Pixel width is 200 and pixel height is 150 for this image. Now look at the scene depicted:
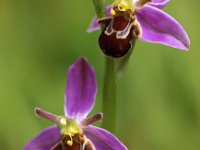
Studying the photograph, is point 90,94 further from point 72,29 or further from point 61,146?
point 72,29

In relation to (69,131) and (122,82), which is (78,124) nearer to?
(69,131)

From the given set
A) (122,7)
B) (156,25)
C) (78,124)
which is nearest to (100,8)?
(122,7)

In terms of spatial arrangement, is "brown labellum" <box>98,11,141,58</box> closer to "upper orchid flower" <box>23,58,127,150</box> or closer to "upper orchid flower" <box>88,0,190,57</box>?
"upper orchid flower" <box>88,0,190,57</box>

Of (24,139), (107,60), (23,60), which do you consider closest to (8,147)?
(24,139)

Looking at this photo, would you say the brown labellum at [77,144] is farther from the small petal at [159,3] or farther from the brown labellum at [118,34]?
the small petal at [159,3]

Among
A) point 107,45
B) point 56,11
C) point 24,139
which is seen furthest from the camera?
point 56,11

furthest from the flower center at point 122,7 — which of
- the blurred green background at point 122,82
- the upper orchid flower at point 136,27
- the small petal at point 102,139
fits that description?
the blurred green background at point 122,82

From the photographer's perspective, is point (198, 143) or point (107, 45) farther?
point (198, 143)
